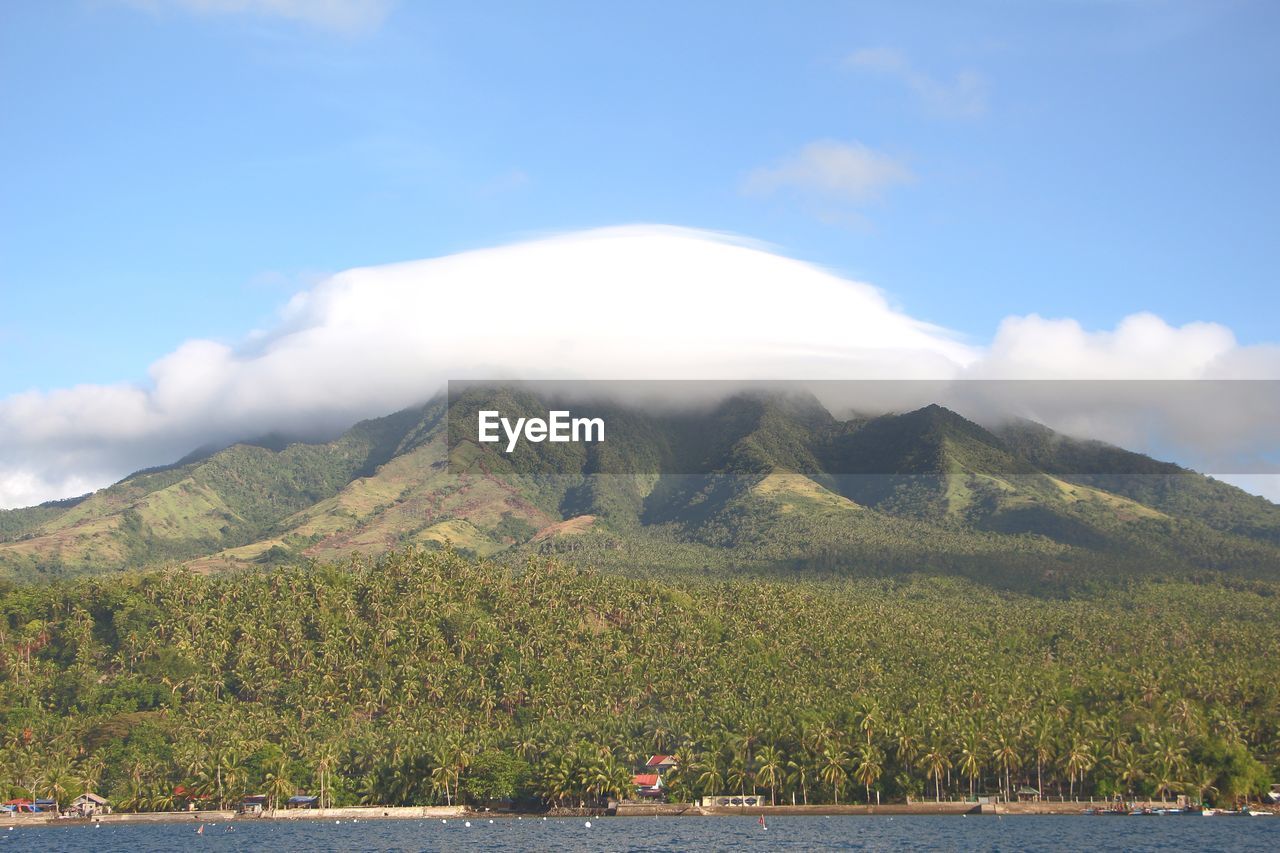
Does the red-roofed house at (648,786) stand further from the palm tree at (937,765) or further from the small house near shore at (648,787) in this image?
the palm tree at (937,765)

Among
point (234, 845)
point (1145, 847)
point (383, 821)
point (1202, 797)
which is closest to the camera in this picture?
point (1145, 847)

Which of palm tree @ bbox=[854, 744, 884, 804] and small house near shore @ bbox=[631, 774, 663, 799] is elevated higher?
palm tree @ bbox=[854, 744, 884, 804]

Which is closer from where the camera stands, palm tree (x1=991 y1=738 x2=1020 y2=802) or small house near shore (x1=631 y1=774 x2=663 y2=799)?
palm tree (x1=991 y1=738 x2=1020 y2=802)

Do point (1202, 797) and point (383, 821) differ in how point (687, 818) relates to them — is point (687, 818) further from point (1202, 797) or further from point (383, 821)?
point (1202, 797)

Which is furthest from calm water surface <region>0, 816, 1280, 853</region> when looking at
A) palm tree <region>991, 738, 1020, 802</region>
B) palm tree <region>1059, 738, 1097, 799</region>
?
palm tree <region>1059, 738, 1097, 799</region>

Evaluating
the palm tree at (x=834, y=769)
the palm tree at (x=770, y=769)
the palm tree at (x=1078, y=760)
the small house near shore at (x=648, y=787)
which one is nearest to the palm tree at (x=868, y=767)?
the palm tree at (x=834, y=769)

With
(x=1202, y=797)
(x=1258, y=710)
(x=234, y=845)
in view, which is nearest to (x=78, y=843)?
(x=234, y=845)

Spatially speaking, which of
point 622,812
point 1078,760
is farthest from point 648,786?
point 1078,760

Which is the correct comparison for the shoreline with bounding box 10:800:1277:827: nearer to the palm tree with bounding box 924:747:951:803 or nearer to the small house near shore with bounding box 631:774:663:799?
the palm tree with bounding box 924:747:951:803
